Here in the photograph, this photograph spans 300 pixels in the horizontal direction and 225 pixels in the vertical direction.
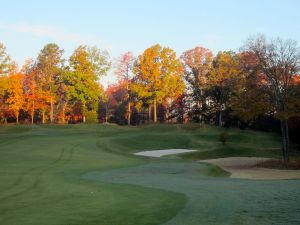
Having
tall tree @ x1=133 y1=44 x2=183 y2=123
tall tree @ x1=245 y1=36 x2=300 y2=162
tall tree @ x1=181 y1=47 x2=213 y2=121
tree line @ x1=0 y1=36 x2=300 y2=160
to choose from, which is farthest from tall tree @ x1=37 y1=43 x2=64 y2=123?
tall tree @ x1=245 y1=36 x2=300 y2=162

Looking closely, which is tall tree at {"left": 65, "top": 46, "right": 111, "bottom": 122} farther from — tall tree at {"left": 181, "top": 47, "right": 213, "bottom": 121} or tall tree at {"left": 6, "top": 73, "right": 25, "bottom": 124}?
tall tree at {"left": 181, "top": 47, "right": 213, "bottom": 121}

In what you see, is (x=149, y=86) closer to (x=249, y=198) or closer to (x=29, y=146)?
(x=29, y=146)

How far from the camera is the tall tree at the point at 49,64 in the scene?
239 ft

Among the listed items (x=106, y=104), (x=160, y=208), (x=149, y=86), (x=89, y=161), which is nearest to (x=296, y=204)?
(x=160, y=208)

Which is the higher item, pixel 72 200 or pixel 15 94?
pixel 15 94

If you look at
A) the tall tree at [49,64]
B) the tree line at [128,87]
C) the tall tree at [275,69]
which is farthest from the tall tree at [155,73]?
the tall tree at [275,69]

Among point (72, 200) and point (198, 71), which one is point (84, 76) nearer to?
point (198, 71)

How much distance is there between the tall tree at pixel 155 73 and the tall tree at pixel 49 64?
16578 millimetres

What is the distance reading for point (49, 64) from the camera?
249 ft

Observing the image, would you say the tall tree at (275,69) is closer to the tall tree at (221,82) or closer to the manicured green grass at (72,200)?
the manicured green grass at (72,200)

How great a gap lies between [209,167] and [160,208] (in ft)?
53.4

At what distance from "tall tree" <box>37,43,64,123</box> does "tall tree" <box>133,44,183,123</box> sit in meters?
16.6

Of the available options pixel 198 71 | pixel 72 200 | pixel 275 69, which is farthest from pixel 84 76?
pixel 72 200

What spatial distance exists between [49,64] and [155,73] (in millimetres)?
23085
